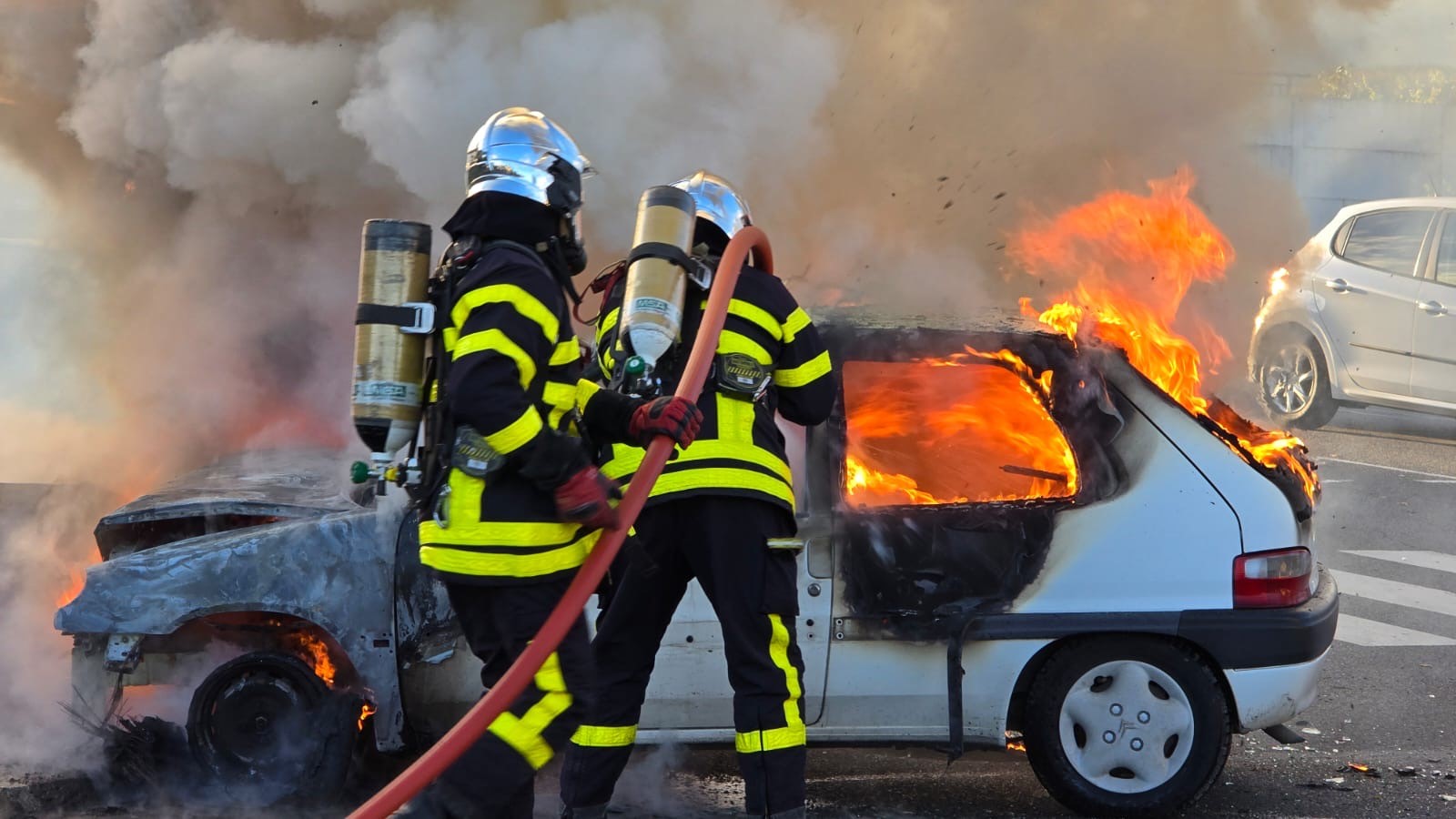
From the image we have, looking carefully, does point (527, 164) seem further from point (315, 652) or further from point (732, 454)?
point (315, 652)

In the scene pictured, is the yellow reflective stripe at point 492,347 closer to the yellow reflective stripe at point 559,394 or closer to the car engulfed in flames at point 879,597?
the yellow reflective stripe at point 559,394

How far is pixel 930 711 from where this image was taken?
4.29 m

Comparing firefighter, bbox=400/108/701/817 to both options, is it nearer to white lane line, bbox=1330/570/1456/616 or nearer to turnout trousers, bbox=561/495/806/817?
turnout trousers, bbox=561/495/806/817

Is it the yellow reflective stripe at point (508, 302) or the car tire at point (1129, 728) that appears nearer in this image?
the yellow reflective stripe at point (508, 302)

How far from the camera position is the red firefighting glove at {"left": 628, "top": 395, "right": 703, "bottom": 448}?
3486 millimetres

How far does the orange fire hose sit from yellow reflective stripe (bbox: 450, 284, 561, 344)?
0.45 metres

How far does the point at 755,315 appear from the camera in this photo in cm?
394

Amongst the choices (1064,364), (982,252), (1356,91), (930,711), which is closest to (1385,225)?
(1356,91)

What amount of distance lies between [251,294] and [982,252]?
11.7ft

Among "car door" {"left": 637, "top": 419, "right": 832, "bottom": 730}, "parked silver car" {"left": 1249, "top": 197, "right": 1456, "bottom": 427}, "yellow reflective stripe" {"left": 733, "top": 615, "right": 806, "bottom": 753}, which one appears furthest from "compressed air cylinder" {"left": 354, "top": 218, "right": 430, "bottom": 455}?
"parked silver car" {"left": 1249, "top": 197, "right": 1456, "bottom": 427}

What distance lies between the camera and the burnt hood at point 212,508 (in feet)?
15.1

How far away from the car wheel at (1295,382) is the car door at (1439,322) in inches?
32.7

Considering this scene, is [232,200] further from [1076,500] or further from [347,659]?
[1076,500]

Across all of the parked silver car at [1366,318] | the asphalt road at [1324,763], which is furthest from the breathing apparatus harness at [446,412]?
the parked silver car at [1366,318]
